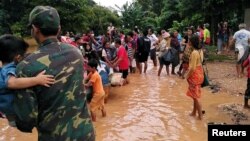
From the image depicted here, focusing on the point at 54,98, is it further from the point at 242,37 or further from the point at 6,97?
the point at 242,37

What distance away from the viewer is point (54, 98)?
8.49 ft

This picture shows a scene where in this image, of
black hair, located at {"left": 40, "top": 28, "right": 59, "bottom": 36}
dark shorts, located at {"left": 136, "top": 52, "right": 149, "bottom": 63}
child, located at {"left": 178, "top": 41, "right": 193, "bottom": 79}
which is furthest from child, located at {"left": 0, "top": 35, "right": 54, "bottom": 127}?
dark shorts, located at {"left": 136, "top": 52, "right": 149, "bottom": 63}

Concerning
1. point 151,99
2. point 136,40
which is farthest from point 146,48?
point 151,99

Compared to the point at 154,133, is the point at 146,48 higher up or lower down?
higher up

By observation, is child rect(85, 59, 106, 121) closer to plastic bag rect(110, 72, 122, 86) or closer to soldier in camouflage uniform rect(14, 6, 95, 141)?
plastic bag rect(110, 72, 122, 86)

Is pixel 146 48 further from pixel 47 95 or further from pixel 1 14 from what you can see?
pixel 1 14

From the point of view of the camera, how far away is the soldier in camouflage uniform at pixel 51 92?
256cm

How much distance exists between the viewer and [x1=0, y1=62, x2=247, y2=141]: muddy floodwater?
701 centimetres

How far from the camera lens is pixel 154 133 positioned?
7109 mm

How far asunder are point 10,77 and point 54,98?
413 millimetres

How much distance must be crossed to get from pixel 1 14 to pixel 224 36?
1506 centimetres

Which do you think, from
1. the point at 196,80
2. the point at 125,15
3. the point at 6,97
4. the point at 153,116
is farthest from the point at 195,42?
the point at 125,15

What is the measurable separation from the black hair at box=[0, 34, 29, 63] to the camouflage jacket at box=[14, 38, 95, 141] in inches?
22.9

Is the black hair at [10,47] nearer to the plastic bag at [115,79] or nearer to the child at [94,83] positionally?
the child at [94,83]
